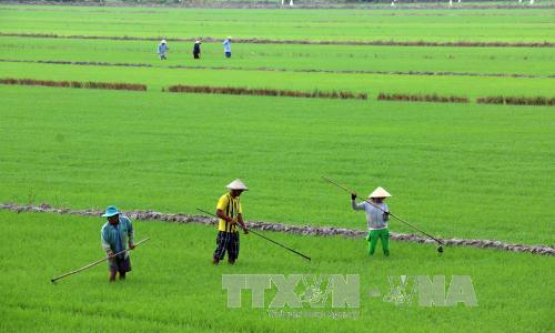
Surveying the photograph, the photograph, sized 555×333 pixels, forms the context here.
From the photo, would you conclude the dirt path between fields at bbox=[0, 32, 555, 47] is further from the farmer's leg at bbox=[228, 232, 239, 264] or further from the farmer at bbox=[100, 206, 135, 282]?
the farmer at bbox=[100, 206, 135, 282]

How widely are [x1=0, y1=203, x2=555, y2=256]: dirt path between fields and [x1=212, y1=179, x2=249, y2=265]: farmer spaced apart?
3.12 m

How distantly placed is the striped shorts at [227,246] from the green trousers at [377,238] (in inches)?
97.6

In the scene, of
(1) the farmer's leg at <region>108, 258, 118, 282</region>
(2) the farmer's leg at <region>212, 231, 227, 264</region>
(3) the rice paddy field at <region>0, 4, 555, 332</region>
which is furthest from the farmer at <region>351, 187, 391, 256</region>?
(1) the farmer's leg at <region>108, 258, 118, 282</region>

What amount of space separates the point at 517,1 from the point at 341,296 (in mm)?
152363

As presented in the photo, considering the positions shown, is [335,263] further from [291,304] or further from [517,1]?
[517,1]

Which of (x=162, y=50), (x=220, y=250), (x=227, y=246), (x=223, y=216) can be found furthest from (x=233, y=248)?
(x=162, y=50)

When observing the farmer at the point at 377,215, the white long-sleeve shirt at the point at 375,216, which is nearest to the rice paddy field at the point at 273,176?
the farmer at the point at 377,215

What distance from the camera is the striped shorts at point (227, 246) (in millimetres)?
17484

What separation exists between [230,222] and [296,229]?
3.51 metres

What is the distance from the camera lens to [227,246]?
17500 millimetres

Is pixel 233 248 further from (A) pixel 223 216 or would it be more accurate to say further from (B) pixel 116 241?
(B) pixel 116 241

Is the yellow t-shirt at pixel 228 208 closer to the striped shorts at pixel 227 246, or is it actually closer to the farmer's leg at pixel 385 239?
the striped shorts at pixel 227 246

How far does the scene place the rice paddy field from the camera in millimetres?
15180

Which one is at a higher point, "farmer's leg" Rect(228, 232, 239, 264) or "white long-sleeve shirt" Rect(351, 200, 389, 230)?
"white long-sleeve shirt" Rect(351, 200, 389, 230)
